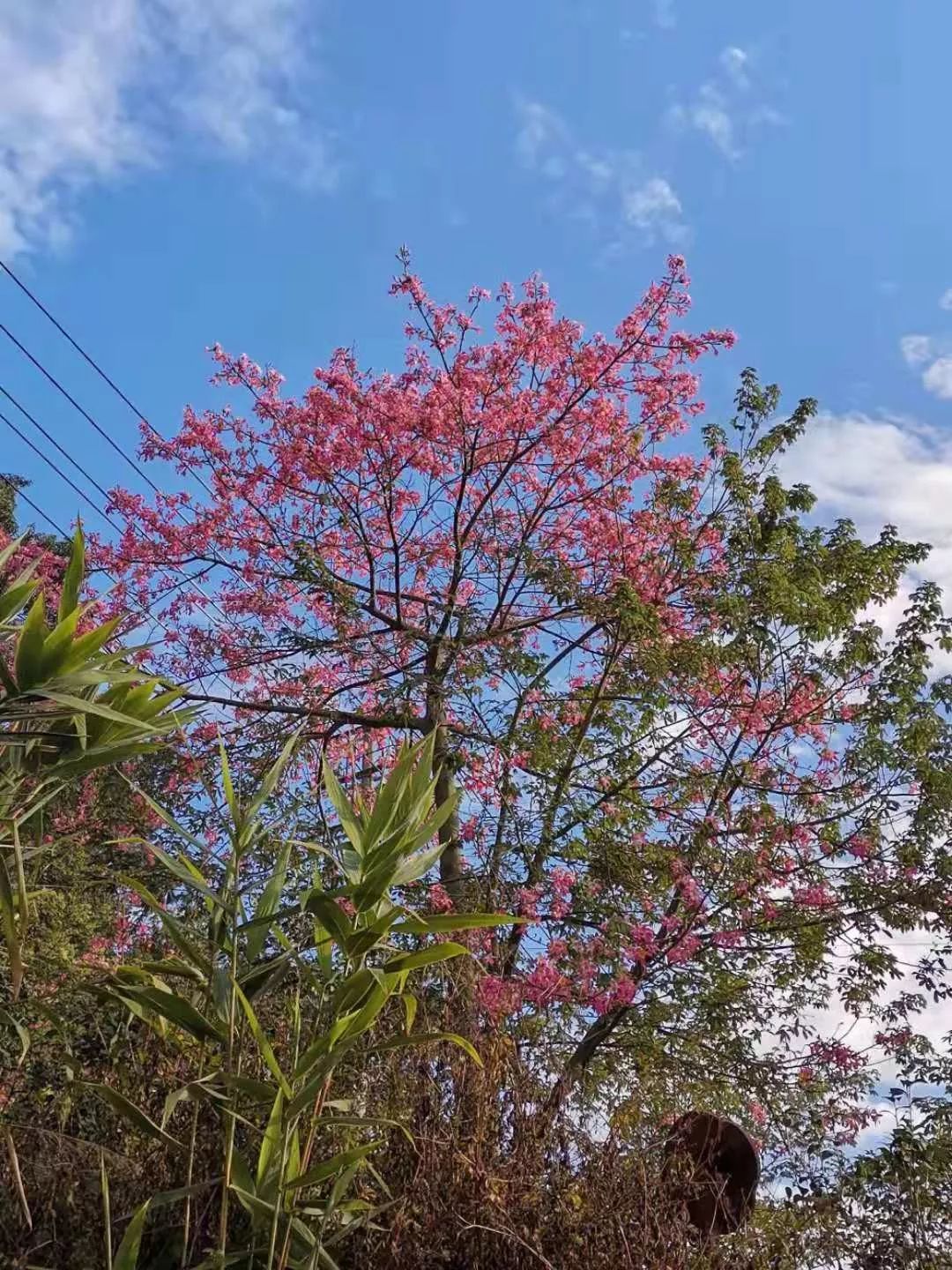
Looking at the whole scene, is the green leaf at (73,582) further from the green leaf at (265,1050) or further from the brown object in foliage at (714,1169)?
the brown object in foliage at (714,1169)

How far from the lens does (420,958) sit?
264 cm

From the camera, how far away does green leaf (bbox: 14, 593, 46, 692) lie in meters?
3.00

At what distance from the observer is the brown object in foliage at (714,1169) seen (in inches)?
138

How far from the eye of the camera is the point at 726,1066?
6.97 metres

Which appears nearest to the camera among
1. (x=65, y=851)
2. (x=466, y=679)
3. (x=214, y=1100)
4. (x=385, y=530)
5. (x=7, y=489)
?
(x=214, y=1100)

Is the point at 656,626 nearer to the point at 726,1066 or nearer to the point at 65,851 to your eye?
the point at 726,1066

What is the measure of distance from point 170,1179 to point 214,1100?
370mm

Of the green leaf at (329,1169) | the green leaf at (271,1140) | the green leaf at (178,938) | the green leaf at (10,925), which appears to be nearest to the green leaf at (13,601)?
the green leaf at (10,925)

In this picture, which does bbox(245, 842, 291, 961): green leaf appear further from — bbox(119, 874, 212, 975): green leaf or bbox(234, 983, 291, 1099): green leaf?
bbox(234, 983, 291, 1099): green leaf

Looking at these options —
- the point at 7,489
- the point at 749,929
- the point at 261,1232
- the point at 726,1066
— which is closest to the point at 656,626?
the point at 749,929

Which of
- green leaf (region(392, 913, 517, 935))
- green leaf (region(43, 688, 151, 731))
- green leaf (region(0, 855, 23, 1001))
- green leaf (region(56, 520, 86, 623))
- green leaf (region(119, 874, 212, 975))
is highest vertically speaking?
green leaf (region(56, 520, 86, 623))

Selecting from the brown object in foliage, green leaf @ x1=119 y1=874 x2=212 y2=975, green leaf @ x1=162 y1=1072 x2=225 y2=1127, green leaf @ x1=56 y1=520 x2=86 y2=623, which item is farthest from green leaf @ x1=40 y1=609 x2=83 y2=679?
the brown object in foliage

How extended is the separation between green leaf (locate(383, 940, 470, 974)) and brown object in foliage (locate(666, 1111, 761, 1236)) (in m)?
1.33

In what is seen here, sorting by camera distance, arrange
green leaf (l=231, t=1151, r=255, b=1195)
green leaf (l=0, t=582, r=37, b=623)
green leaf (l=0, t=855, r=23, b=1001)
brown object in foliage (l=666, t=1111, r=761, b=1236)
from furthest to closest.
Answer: brown object in foliage (l=666, t=1111, r=761, b=1236), green leaf (l=0, t=582, r=37, b=623), green leaf (l=0, t=855, r=23, b=1001), green leaf (l=231, t=1151, r=255, b=1195)
